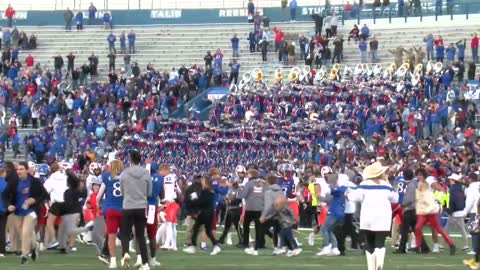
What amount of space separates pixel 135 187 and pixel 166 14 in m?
45.5

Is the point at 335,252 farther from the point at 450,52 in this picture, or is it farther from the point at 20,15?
the point at 20,15

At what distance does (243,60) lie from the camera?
199 ft

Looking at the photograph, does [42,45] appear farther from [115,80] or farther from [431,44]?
[431,44]

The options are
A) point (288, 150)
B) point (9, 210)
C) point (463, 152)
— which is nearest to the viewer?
point (9, 210)

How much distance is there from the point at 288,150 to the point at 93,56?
15573 mm

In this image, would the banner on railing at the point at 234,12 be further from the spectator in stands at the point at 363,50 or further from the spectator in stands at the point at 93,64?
the spectator in stands at the point at 363,50

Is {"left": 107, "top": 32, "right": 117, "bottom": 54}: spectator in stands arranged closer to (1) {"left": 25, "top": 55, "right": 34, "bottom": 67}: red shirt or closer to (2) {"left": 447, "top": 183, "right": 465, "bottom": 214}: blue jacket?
(1) {"left": 25, "top": 55, "right": 34, "bottom": 67}: red shirt

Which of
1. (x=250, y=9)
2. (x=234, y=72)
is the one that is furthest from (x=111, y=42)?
(x=234, y=72)

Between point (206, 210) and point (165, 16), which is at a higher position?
point (165, 16)

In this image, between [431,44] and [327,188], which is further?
[431,44]

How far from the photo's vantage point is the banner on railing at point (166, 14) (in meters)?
67.6

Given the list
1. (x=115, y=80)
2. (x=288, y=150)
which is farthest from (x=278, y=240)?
(x=115, y=80)

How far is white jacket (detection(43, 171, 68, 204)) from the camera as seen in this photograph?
2766cm

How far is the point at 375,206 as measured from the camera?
20984mm
